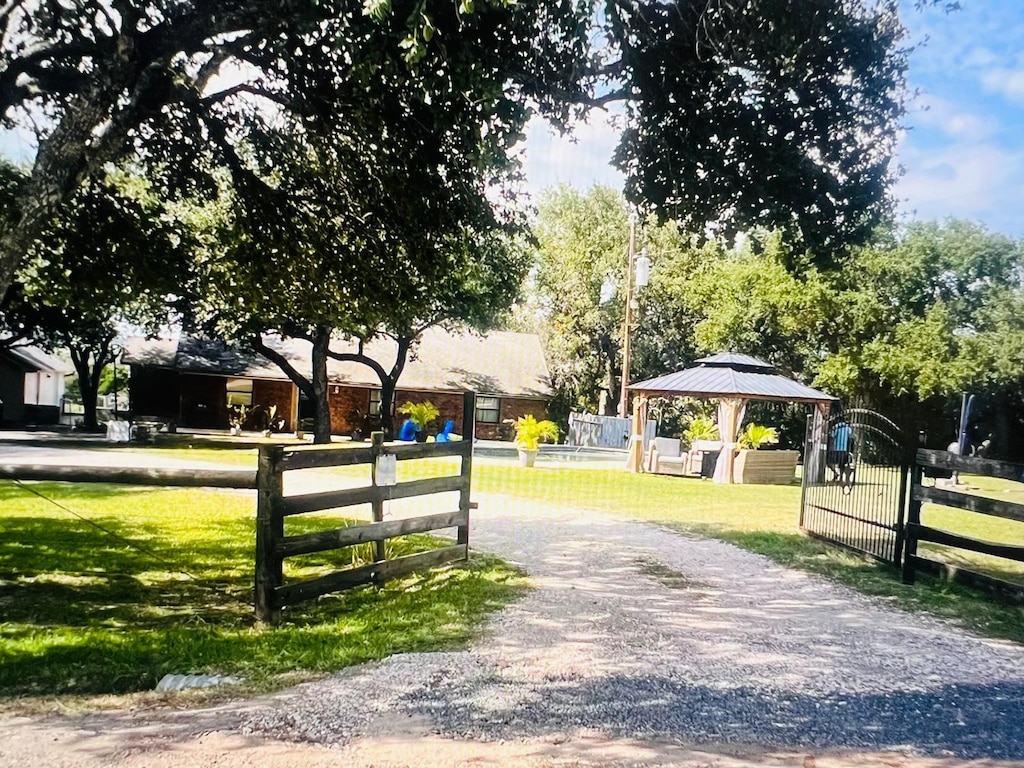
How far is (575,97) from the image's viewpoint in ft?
22.2

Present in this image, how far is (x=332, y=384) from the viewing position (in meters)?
30.0

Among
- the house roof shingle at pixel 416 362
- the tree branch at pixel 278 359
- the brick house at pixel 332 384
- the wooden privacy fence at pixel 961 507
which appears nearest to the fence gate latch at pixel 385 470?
the wooden privacy fence at pixel 961 507

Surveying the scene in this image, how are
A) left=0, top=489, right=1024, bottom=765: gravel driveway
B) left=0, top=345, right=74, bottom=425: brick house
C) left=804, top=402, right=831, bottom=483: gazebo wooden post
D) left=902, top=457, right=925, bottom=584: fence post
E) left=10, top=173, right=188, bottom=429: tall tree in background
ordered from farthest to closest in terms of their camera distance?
left=0, top=345, right=74, bottom=425: brick house → left=804, top=402, right=831, bottom=483: gazebo wooden post → left=10, top=173, right=188, bottom=429: tall tree in background → left=902, top=457, right=925, bottom=584: fence post → left=0, top=489, right=1024, bottom=765: gravel driveway

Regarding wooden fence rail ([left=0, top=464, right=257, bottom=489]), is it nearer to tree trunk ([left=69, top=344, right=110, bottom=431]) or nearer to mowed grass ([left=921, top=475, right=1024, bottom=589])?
mowed grass ([left=921, top=475, right=1024, bottom=589])

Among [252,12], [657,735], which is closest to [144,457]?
[252,12]

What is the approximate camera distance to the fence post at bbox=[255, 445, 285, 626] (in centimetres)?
500

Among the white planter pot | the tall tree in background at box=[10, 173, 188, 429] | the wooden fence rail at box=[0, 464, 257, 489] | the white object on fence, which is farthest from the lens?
the white object on fence

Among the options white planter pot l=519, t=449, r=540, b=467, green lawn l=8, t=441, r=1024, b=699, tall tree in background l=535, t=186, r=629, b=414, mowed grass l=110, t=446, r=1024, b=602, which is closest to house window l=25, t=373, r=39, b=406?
mowed grass l=110, t=446, r=1024, b=602

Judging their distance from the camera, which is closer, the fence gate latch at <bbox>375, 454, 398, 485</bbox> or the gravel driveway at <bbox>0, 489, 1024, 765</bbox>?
the gravel driveway at <bbox>0, 489, 1024, 765</bbox>

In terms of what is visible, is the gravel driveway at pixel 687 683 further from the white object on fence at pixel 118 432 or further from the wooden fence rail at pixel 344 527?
the white object on fence at pixel 118 432

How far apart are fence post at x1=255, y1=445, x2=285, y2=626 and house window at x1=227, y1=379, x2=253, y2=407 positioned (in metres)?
26.4

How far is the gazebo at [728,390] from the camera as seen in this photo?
17094 millimetres

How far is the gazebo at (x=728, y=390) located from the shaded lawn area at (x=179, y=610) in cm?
1012

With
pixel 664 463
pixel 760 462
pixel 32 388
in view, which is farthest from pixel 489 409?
pixel 32 388
